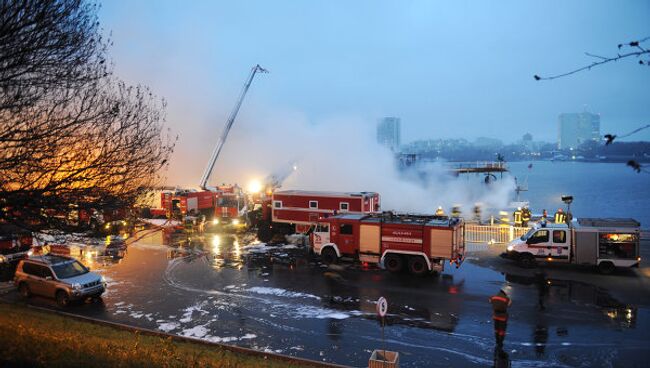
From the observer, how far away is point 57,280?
14094 mm

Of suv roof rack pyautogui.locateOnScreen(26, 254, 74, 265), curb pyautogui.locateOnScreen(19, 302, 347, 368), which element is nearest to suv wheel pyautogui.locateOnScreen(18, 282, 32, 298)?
suv roof rack pyautogui.locateOnScreen(26, 254, 74, 265)

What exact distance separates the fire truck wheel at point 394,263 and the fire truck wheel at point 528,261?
17.2 feet

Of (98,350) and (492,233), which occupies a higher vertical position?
(492,233)

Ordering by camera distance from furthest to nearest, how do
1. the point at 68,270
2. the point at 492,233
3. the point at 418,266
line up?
1. the point at 492,233
2. the point at 418,266
3. the point at 68,270

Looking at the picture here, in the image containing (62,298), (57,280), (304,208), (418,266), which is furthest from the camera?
(304,208)

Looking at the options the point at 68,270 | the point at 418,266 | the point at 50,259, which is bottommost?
the point at 418,266

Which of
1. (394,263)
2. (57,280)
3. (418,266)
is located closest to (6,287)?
(57,280)

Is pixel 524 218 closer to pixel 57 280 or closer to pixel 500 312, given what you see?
pixel 500 312

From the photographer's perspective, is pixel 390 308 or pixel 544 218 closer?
pixel 390 308

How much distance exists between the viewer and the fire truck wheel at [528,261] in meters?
18.7

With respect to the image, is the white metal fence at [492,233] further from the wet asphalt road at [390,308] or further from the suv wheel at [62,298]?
the suv wheel at [62,298]

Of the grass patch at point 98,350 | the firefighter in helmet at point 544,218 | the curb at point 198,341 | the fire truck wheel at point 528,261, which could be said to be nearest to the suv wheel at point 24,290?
the curb at point 198,341

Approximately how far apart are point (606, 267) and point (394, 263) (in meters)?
8.08

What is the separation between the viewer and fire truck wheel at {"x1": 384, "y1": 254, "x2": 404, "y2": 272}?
709 inches
